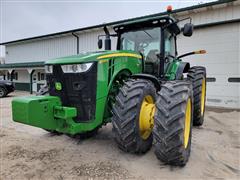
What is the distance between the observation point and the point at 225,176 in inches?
98.3

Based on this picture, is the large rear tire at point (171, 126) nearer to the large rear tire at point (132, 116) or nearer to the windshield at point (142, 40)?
the large rear tire at point (132, 116)

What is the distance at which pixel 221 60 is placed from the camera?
25.3 feet

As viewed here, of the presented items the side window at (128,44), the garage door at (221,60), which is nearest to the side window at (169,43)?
the side window at (128,44)

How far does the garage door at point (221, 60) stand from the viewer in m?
7.41

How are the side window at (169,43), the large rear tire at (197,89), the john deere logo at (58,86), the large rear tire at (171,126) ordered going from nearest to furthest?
the large rear tire at (171,126) < the john deere logo at (58,86) < the side window at (169,43) < the large rear tire at (197,89)

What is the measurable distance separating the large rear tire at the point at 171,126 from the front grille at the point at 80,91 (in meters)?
0.94

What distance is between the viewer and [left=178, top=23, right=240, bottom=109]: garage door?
741 cm

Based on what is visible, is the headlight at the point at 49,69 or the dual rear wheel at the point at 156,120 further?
the headlight at the point at 49,69

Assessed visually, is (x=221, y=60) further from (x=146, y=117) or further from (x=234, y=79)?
(x=146, y=117)

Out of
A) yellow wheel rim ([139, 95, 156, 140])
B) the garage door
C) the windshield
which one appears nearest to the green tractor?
yellow wheel rim ([139, 95, 156, 140])

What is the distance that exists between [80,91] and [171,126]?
53.5 inches

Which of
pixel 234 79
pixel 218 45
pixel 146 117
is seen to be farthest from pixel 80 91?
pixel 218 45

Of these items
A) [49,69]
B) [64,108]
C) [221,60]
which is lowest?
[64,108]

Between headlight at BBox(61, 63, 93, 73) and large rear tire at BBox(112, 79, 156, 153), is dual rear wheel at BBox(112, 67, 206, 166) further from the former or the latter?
headlight at BBox(61, 63, 93, 73)
